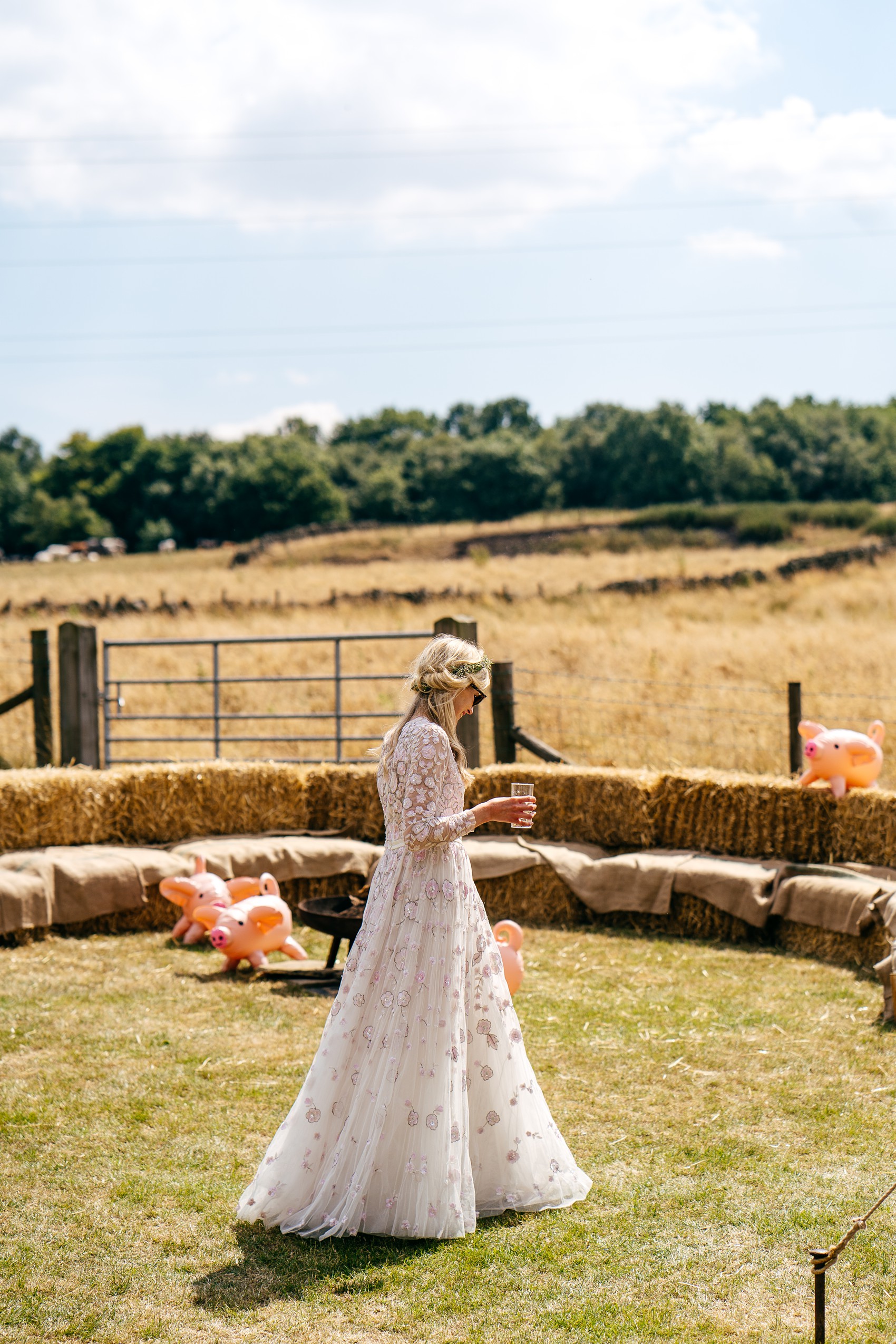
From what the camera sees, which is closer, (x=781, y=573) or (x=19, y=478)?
(x=781, y=573)

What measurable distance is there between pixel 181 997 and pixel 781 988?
3.50 meters

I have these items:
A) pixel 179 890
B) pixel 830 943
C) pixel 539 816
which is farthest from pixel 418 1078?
pixel 539 816

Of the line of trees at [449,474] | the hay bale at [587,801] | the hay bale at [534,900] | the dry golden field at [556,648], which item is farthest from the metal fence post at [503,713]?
the line of trees at [449,474]

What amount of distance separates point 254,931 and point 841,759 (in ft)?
13.6

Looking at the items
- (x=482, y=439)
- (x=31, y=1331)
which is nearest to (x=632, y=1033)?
(x=31, y=1331)

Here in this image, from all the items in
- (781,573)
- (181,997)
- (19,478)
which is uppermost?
(19,478)

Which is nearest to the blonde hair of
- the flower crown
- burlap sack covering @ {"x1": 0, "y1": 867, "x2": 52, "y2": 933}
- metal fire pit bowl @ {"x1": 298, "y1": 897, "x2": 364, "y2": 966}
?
the flower crown

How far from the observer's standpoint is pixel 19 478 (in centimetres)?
9762

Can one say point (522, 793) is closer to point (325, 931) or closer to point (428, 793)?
point (428, 793)

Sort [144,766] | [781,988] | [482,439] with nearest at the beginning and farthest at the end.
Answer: [781,988] < [144,766] < [482,439]

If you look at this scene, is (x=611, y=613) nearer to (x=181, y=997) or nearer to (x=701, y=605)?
(x=701, y=605)

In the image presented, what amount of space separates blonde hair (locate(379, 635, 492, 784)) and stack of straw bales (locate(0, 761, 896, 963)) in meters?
4.50

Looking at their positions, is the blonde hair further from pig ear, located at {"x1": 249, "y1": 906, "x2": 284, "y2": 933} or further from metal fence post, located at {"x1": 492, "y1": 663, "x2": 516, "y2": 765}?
metal fence post, located at {"x1": 492, "y1": 663, "x2": 516, "y2": 765}

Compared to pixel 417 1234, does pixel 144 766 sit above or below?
above
